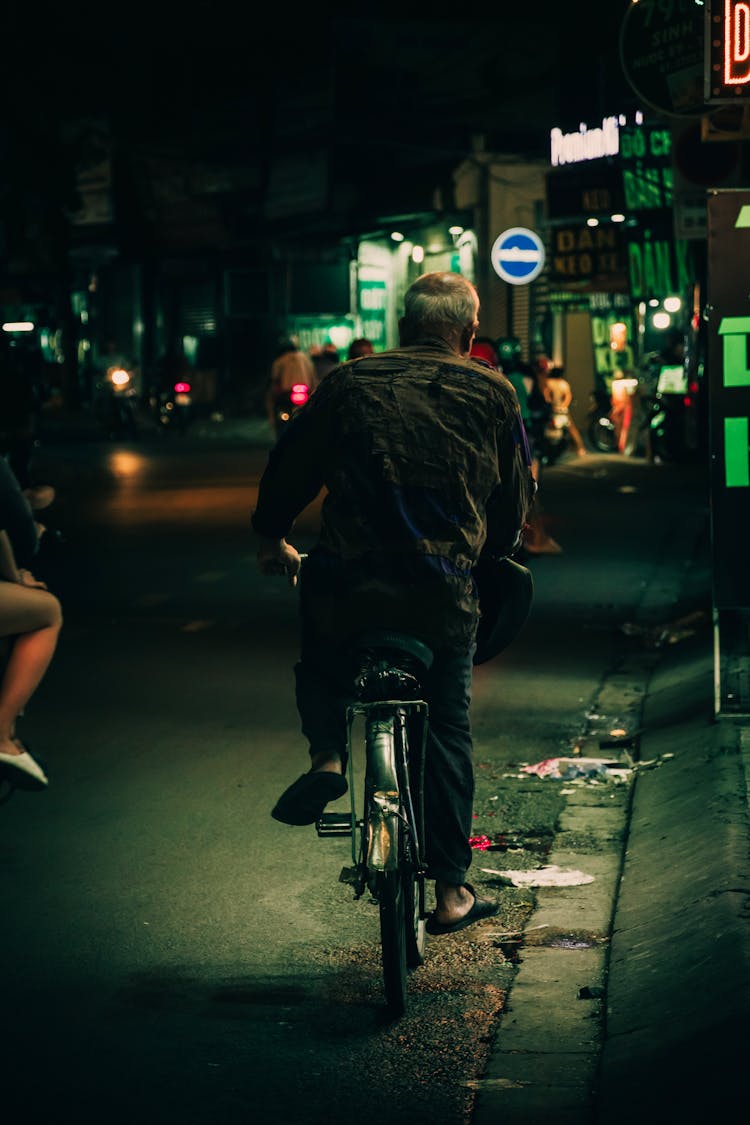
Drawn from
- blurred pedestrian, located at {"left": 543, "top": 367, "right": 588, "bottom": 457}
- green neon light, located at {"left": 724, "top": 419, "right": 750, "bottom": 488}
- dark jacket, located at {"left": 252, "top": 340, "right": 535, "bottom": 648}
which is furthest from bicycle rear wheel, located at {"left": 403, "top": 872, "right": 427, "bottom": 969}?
blurred pedestrian, located at {"left": 543, "top": 367, "right": 588, "bottom": 457}

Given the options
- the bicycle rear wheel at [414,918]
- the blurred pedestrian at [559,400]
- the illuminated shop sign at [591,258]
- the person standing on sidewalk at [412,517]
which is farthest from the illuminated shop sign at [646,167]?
the bicycle rear wheel at [414,918]

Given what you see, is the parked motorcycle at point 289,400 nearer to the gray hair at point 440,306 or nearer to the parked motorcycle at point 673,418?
the parked motorcycle at point 673,418

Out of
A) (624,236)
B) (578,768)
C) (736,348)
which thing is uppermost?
(624,236)

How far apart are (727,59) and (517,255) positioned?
71.4ft

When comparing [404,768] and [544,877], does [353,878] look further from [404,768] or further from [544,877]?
[544,877]

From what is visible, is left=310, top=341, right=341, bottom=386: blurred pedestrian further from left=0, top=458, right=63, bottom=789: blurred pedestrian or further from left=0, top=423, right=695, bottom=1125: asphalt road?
left=0, top=458, right=63, bottom=789: blurred pedestrian

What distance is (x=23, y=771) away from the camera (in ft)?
21.0

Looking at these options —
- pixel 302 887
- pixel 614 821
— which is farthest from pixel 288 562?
pixel 614 821

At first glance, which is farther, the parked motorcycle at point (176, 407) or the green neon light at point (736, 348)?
the parked motorcycle at point (176, 407)

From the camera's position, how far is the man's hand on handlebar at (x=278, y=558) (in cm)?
541

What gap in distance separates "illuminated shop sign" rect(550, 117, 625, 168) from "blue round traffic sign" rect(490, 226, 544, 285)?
2021 millimetres

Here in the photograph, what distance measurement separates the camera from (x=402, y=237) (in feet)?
138

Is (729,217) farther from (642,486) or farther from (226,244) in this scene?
(226,244)

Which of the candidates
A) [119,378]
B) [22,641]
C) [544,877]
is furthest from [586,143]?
[544,877]
